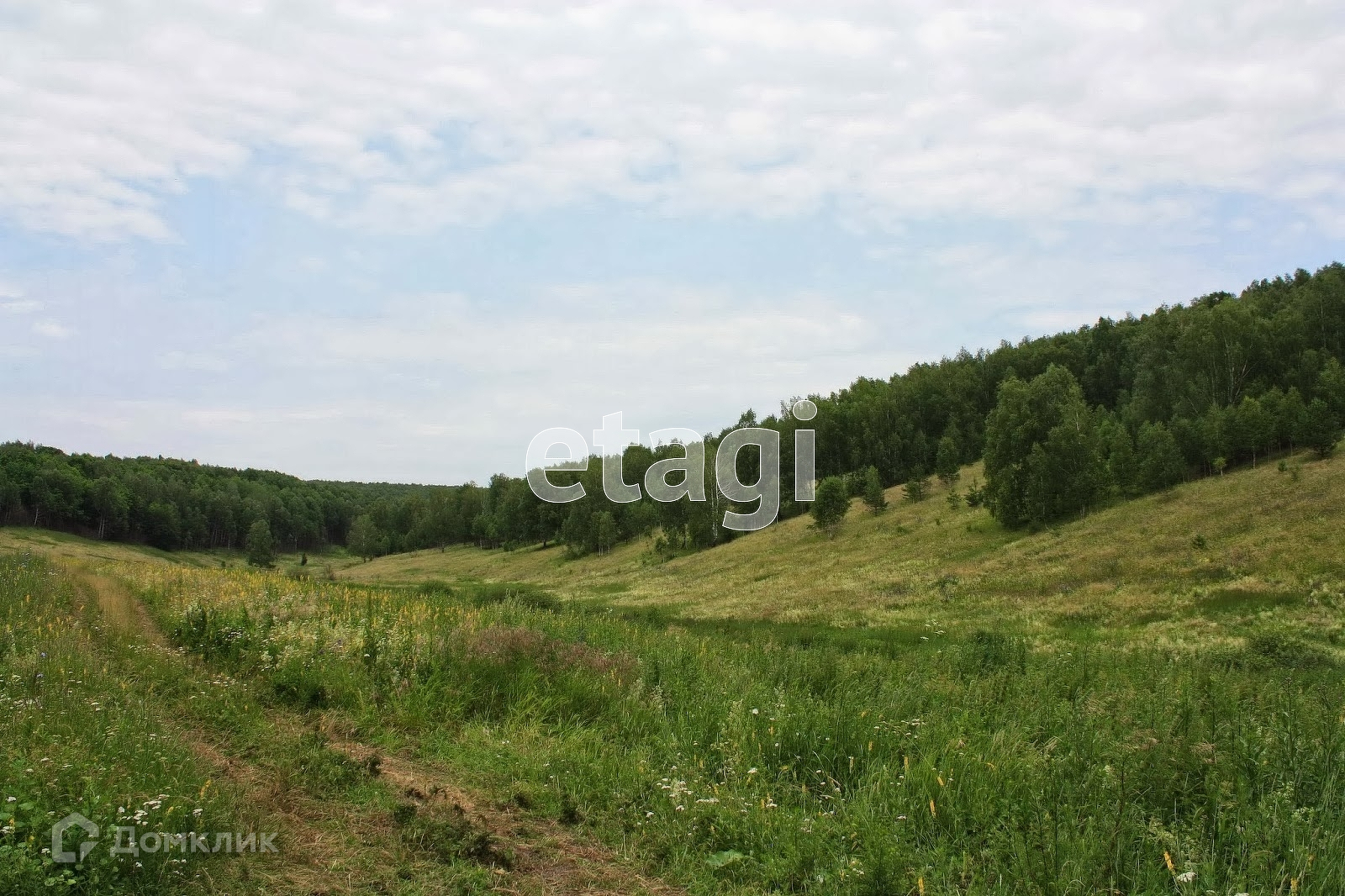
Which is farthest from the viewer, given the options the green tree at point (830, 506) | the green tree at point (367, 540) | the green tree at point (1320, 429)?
the green tree at point (367, 540)

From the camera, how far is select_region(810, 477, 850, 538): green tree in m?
68.9

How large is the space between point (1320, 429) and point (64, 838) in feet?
237

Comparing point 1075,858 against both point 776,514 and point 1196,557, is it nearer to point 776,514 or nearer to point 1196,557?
point 1196,557

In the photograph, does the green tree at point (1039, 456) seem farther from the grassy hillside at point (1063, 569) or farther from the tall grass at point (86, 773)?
the tall grass at point (86, 773)

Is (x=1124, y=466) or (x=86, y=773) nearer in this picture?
(x=86, y=773)

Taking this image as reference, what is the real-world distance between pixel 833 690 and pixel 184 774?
19.2 feet

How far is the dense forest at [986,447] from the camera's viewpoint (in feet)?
194

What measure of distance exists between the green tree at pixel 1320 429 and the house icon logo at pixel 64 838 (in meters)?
71.9

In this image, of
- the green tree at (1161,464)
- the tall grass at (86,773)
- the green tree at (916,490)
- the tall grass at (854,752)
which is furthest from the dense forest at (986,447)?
the tall grass at (86,773)

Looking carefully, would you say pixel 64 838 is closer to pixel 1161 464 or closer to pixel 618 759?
pixel 618 759

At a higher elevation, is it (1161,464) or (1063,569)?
(1161,464)

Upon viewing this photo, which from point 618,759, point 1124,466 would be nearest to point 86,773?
point 618,759

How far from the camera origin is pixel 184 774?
Result: 16.4 ft

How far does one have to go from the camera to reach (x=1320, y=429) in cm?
5506
